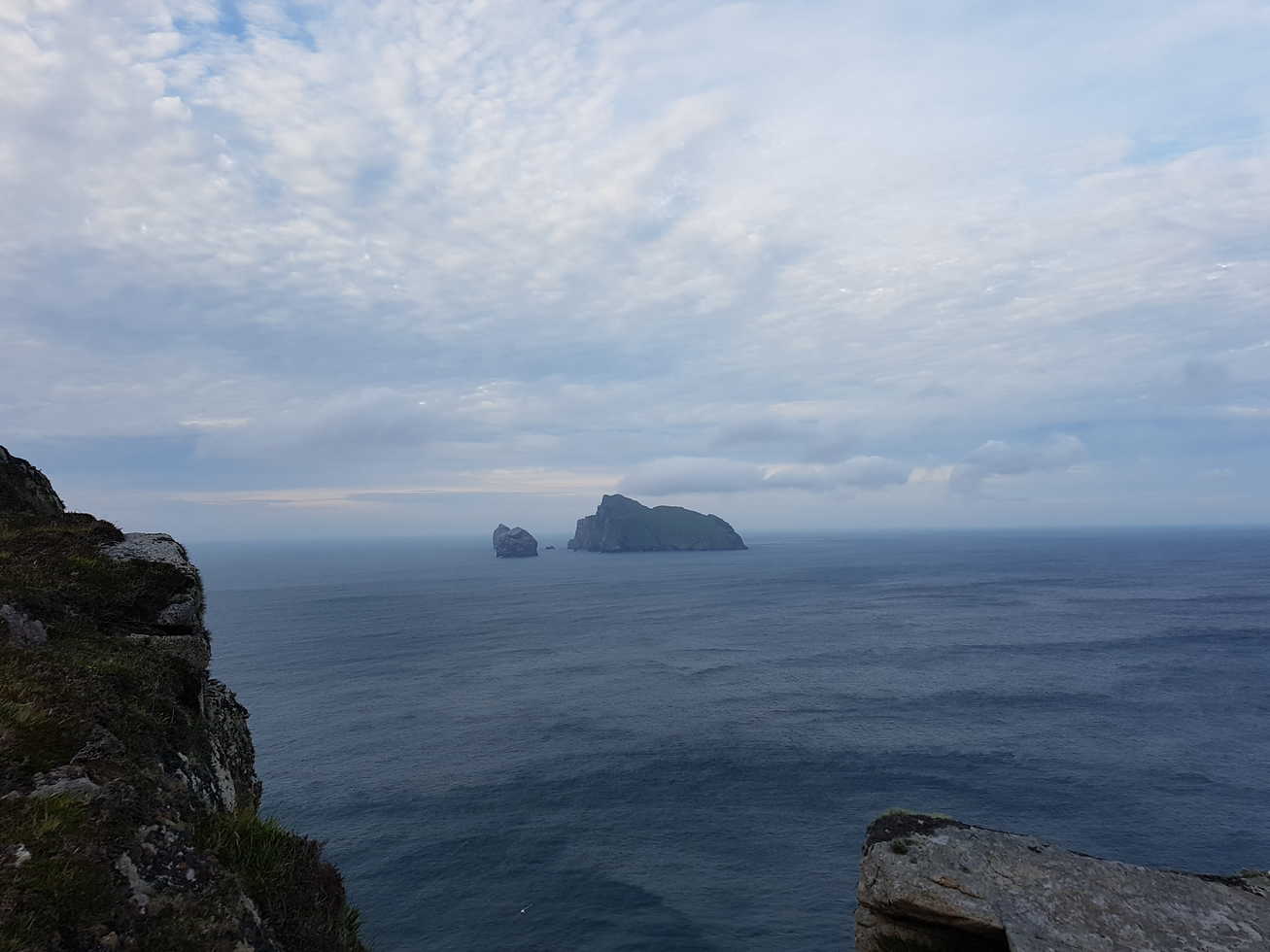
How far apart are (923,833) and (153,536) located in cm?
2283

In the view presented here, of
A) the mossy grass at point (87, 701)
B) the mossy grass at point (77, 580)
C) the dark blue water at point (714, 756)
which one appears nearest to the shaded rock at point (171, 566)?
the mossy grass at point (77, 580)

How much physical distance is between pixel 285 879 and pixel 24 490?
20.5 m

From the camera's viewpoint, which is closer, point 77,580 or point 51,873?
point 51,873

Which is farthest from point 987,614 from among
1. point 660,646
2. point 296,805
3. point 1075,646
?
point 296,805

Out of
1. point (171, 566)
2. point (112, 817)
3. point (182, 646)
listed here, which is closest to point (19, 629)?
point (182, 646)

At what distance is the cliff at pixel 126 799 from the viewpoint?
643 cm

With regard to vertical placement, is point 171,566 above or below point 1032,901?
above

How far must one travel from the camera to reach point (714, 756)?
55.8m

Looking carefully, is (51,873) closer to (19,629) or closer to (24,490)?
(19,629)

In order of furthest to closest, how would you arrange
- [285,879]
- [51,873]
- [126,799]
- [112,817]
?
[285,879] < [126,799] < [112,817] < [51,873]

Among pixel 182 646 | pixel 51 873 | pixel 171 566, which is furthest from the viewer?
pixel 171 566

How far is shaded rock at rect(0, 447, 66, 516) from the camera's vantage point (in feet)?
66.8

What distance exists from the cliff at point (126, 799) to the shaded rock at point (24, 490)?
7133 mm

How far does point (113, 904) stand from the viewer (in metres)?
6.50
